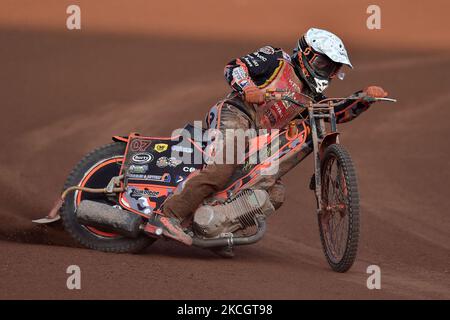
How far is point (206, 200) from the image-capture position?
868 cm

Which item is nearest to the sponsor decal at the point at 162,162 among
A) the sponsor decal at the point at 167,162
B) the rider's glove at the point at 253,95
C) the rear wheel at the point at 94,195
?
the sponsor decal at the point at 167,162

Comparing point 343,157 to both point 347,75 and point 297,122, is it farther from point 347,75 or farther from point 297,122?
point 347,75

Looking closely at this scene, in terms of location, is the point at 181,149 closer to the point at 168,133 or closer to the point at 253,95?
the point at 253,95

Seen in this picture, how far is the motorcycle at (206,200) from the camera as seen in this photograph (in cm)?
837

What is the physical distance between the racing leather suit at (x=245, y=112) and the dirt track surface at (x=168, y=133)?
21.3 inches

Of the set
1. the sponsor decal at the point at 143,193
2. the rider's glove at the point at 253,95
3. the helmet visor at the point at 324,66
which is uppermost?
the helmet visor at the point at 324,66

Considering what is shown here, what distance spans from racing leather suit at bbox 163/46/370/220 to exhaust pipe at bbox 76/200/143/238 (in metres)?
0.29

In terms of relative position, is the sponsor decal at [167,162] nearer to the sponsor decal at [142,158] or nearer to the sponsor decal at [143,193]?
the sponsor decal at [142,158]

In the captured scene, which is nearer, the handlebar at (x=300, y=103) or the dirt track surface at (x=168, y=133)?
the dirt track surface at (x=168, y=133)

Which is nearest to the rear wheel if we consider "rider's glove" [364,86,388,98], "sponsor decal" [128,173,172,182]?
"sponsor decal" [128,173,172,182]

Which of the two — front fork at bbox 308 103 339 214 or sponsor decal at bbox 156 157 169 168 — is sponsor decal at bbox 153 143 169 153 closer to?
sponsor decal at bbox 156 157 169 168

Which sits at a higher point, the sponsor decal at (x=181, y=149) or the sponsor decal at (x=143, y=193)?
the sponsor decal at (x=181, y=149)

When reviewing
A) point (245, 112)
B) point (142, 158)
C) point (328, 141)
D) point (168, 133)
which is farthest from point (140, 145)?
point (168, 133)
